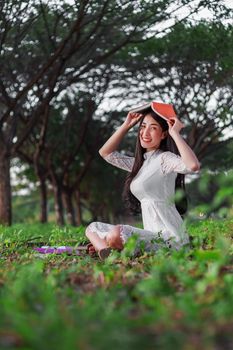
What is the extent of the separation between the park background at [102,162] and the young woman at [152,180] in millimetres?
A: 333

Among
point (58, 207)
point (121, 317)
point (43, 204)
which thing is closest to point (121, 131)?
point (121, 317)

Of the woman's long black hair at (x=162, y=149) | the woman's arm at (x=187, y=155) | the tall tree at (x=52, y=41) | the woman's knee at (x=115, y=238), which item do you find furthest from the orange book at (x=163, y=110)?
the tall tree at (x=52, y=41)

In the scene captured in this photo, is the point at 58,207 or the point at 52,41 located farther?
the point at 58,207

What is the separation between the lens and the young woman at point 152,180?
18.0ft

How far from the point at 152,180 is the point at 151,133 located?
52cm

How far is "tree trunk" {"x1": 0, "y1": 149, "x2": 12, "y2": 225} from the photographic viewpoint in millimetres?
17062

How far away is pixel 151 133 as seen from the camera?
6.11 m

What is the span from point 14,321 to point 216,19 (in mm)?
12737

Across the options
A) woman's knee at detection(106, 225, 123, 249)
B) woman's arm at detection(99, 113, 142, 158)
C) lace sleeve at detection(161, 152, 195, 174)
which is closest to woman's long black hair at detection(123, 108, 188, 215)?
woman's arm at detection(99, 113, 142, 158)

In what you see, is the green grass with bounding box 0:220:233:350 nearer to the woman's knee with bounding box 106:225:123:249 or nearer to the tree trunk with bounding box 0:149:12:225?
the woman's knee with bounding box 106:225:123:249

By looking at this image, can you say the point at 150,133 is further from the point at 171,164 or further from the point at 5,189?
the point at 5,189

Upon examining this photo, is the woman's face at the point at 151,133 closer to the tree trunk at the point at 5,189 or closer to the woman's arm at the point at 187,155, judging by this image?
the woman's arm at the point at 187,155

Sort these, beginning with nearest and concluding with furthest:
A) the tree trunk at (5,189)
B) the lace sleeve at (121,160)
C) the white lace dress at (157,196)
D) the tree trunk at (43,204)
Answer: the white lace dress at (157,196) < the lace sleeve at (121,160) < the tree trunk at (5,189) < the tree trunk at (43,204)

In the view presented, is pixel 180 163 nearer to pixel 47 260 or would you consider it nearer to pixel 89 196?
pixel 47 260
